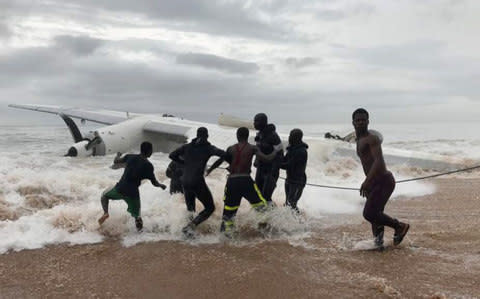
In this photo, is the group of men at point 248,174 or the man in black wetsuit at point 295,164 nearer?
the group of men at point 248,174

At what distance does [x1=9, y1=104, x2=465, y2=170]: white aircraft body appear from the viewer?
15.7m

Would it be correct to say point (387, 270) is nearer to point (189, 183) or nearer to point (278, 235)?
point (278, 235)

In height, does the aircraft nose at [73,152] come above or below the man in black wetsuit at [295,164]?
below

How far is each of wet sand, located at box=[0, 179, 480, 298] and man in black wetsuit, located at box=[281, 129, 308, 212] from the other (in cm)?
78

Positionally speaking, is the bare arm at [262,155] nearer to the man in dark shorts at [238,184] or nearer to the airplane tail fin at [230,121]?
the man in dark shorts at [238,184]

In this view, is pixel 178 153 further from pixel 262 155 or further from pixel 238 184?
pixel 262 155

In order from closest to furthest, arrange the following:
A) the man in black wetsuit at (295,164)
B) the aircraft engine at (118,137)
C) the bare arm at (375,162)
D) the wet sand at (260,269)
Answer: the wet sand at (260,269), the bare arm at (375,162), the man in black wetsuit at (295,164), the aircraft engine at (118,137)

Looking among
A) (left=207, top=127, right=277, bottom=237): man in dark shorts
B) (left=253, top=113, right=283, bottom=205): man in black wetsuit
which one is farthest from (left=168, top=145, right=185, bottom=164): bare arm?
(left=253, top=113, right=283, bottom=205): man in black wetsuit

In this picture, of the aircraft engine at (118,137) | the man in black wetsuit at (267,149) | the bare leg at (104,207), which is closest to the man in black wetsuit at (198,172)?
the man in black wetsuit at (267,149)

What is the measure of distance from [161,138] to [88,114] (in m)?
3.72

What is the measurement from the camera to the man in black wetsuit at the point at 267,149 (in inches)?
253

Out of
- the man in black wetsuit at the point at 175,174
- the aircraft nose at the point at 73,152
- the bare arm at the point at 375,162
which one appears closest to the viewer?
the bare arm at the point at 375,162

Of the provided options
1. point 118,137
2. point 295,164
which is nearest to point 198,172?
point 295,164

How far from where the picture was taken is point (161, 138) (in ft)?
61.2
